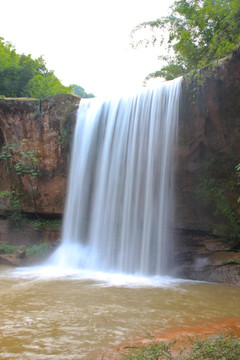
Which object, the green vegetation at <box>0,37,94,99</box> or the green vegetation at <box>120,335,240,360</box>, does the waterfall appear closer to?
the green vegetation at <box>120,335,240,360</box>

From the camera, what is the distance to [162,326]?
4.23 metres

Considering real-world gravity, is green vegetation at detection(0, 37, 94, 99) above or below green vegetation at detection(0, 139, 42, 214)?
above

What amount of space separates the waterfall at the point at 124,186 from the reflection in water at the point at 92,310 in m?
1.42

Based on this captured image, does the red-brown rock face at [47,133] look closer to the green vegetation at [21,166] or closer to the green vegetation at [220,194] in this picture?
the green vegetation at [21,166]

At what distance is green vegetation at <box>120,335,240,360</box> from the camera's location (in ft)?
9.08

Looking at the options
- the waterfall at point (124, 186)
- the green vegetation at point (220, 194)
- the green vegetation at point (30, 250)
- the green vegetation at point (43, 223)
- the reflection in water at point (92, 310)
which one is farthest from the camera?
the green vegetation at point (43, 223)

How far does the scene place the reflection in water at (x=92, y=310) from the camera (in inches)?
141

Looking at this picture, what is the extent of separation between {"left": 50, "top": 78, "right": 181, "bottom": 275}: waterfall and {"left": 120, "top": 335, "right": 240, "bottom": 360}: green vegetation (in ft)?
18.7

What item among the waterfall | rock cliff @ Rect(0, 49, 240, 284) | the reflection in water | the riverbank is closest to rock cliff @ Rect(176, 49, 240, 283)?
rock cliff @ Rect(0, 49, 240, 284)

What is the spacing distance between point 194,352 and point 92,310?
249cm

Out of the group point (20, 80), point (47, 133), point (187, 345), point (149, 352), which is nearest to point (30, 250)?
point (47, 133)

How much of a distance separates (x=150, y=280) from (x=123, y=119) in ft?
18.4

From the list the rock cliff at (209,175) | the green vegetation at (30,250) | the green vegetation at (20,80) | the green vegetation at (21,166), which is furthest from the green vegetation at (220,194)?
the green vegetation at (20,80)

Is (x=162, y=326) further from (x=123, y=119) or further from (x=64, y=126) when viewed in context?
(x=64, y=126)
